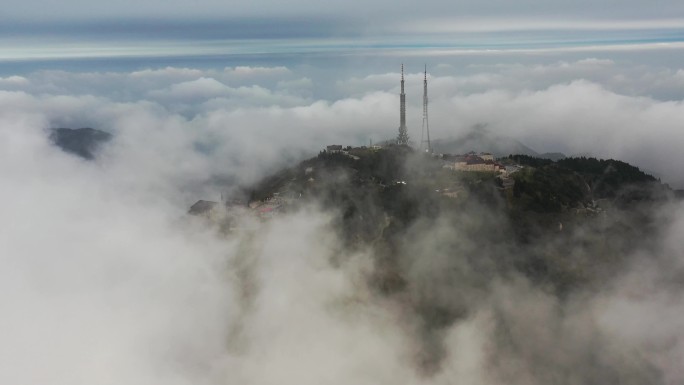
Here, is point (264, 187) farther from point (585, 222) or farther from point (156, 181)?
point (585, 222)

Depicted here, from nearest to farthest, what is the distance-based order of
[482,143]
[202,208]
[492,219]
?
[492,219] → [202,208] → [482,143]

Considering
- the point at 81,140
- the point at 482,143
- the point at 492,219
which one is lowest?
the point at 482,143

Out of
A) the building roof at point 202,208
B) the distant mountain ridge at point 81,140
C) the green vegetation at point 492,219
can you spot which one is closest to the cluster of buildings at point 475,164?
the green vegetation at point 492,219

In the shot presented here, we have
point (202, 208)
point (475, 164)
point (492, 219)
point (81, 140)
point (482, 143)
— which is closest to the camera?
point (492, 219)

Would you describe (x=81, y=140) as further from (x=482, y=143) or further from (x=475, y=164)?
(x=482, y=143)

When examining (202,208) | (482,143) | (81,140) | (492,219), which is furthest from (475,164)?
(81,140)

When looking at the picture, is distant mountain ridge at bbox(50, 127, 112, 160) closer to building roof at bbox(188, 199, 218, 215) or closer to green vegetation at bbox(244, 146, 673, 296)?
building roof at bbox(188, 199, 218, 215)

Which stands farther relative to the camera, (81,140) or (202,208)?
(81,140)

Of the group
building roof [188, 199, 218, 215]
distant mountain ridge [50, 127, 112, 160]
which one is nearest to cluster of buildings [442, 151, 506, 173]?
building roof [188, 199, 218, 215]

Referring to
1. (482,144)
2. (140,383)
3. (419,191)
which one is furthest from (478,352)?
(482,144)
